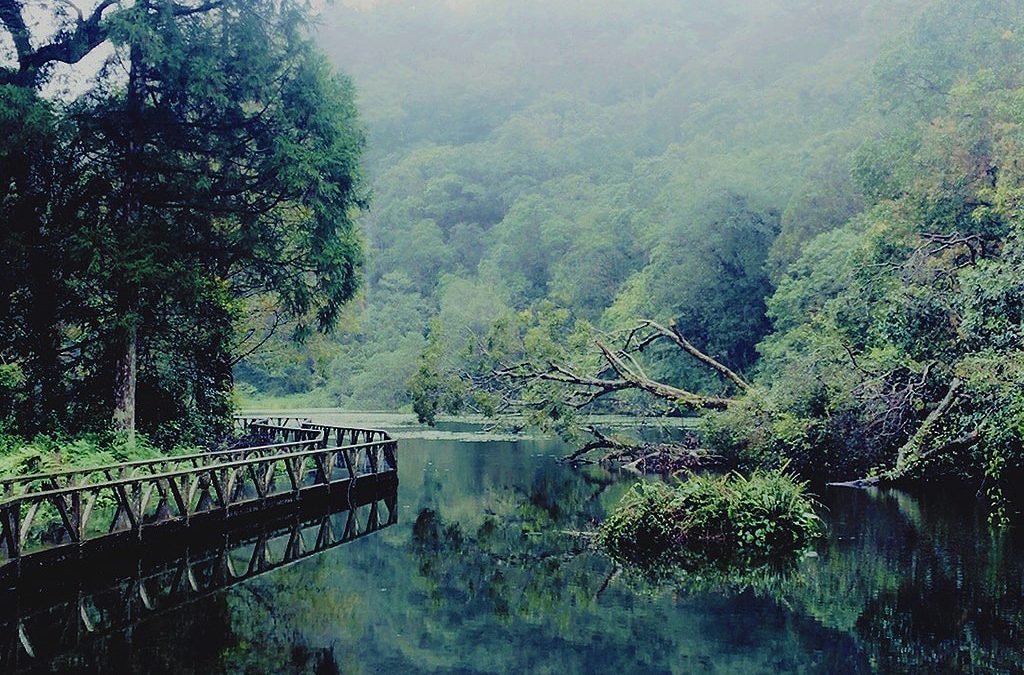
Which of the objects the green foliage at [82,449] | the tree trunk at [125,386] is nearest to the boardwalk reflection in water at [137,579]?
the green foliage at [82,449]

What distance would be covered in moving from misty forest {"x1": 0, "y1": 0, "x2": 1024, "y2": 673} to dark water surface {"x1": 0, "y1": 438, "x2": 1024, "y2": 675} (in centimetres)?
6

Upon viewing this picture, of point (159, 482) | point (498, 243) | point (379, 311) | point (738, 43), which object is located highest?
point (738, 43)

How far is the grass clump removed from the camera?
1347cm

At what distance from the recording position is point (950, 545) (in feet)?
44.1

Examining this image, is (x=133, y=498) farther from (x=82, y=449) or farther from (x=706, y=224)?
(x=706, y=224)

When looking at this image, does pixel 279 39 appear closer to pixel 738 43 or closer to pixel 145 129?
pixel 145 129

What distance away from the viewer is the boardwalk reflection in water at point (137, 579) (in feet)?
30.8

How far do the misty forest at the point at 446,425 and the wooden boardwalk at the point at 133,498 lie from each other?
7 centimetres

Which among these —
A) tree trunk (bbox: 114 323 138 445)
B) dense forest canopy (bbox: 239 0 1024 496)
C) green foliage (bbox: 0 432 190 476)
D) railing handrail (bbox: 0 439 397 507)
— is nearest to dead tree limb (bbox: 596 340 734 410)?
dense forest canopy (bbox: 239 0 1024 496)

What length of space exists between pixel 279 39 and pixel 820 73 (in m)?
70.0

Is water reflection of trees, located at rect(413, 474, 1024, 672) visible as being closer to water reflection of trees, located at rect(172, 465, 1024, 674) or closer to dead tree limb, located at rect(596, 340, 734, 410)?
water reflection of trees, located at rect(172, 465, 1024, 674)

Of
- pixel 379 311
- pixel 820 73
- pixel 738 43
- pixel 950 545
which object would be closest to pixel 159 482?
pixel 950 545

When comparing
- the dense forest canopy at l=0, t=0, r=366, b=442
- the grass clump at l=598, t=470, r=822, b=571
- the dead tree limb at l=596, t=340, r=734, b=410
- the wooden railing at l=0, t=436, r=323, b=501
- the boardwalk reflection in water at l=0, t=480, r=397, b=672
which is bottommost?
the boardwalk reflection in water at l=0, t=480, r=397, b=672

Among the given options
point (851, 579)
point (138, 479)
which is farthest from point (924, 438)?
point (138, 479)
